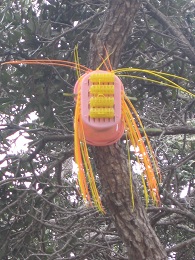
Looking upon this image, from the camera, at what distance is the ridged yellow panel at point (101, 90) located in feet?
5.99

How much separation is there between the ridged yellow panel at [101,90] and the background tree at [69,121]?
50cm

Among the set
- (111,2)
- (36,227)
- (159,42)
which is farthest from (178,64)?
(36,227)

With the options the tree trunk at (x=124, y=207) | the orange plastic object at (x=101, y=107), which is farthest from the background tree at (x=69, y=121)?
the orange plastic object at (x=101, y=107)

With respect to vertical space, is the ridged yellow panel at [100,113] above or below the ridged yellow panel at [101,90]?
below

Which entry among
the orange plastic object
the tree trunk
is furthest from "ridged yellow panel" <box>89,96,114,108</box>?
the tree trunk

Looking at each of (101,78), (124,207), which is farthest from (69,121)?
(101,78)

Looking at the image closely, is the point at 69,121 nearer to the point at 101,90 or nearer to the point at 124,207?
the point at 124,207

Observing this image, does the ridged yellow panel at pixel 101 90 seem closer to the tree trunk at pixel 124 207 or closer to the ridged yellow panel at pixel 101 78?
the ridged yellow panel at pixel 101 78

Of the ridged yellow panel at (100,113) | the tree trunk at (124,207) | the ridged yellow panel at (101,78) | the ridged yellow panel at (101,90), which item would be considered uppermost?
the ridged yellow panel at (101,78)

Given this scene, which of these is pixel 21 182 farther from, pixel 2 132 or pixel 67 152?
pixel 67 152

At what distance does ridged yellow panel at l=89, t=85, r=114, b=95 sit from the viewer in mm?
1827

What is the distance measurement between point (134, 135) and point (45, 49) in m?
1.13

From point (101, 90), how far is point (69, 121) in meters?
1.32

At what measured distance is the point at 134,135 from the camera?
200cm
